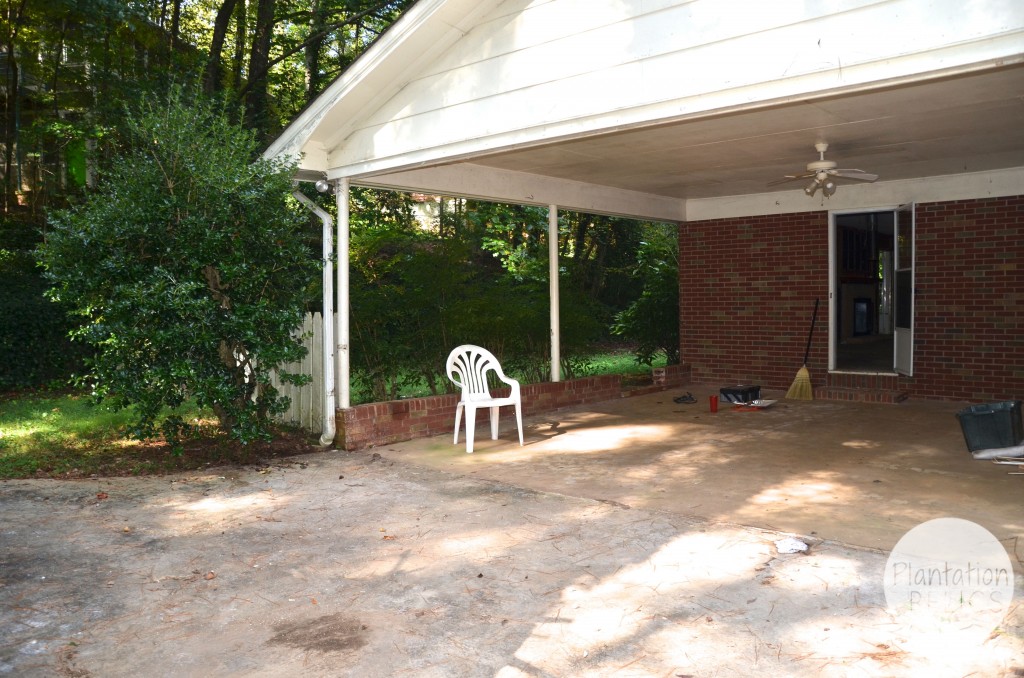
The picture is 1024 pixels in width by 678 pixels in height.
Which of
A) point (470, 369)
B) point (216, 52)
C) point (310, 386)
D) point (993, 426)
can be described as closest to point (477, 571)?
point (470, 369)

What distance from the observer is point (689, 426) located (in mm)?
8188

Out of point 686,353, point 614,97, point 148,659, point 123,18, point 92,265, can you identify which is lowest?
point 148,659

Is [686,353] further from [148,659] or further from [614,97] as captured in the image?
[148,659]

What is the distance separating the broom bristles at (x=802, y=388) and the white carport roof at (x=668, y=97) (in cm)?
259

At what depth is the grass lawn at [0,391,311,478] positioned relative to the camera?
21.1 feet

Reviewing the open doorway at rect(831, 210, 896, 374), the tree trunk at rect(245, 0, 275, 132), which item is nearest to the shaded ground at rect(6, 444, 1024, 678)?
the tree trunk at rect(245, 0, 275, 132)

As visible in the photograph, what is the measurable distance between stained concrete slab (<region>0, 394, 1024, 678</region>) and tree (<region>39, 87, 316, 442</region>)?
2.64 ft

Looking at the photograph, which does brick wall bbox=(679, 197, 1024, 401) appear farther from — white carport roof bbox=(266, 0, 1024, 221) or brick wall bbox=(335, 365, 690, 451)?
brick wall bbox=(335, 365, 690, 451)

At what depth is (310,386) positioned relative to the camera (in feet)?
25.5

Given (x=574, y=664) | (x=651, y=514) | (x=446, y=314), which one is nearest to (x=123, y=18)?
(x=446, y=314)

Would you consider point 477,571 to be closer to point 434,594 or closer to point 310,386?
point 434,594

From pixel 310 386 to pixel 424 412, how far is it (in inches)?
45.3

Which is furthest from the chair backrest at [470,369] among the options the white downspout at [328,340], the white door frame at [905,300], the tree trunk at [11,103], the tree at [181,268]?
the tree trunk at [11,103]

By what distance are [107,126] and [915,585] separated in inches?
407
